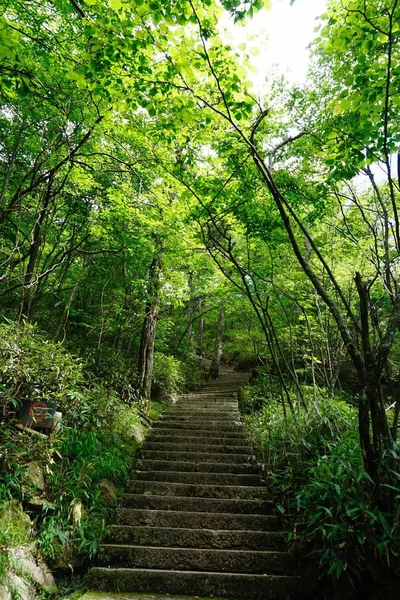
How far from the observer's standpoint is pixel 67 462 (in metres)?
3.87

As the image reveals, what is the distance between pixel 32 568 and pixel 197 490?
A: 2.16 m

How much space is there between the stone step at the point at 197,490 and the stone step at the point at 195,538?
70 centimetres

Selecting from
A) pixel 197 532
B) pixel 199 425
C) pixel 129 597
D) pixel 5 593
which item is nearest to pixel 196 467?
pixel 197 532

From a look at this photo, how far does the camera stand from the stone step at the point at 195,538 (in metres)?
3.41

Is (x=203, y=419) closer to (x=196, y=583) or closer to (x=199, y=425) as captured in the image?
(x=199, y=425)

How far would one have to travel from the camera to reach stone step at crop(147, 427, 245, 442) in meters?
6.03

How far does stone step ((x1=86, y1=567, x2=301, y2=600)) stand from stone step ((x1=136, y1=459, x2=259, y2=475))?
181cm

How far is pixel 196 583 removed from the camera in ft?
9.77

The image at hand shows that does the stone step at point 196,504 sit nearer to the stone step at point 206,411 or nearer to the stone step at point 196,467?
the stone step at point 196,467

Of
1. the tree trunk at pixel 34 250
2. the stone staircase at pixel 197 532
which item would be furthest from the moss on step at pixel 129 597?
the tree trunk at pixel 34 250

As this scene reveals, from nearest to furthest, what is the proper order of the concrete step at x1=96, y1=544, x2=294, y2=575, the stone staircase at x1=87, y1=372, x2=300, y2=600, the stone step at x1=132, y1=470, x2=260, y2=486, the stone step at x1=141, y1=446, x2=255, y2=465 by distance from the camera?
the stone staircase at x1=87, y1=372, x2=300, y2=600 < the concrete step at x1=96, y1=544, x2=294, y2=575 < the stone step at x1=132, y1=470, x2=260, y2=486 < the stone step at x1=141, y1=446, x2=255, y2=465

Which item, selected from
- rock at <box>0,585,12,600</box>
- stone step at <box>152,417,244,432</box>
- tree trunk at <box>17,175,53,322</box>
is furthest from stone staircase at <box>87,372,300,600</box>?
tree trunk at <box>17,175,53,322</box>

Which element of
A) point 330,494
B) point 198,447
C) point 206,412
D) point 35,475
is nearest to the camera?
point 330,494

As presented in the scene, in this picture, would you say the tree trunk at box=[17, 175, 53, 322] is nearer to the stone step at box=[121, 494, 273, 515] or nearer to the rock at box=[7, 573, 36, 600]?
the rock at box=[7, 573, 36, 600]
